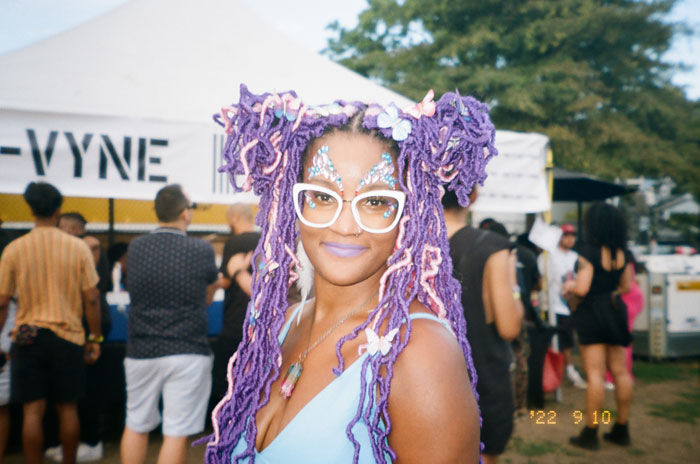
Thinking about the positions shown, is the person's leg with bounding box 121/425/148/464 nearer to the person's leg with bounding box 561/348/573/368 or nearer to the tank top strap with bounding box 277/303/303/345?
the tank top strap with bounding box 277/303/303/345

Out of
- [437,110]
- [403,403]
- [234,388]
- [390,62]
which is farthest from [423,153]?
[390,62]

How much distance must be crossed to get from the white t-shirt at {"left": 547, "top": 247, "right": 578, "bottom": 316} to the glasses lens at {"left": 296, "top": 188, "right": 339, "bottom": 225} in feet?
18.6

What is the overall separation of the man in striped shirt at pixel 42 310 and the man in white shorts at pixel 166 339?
47 cm

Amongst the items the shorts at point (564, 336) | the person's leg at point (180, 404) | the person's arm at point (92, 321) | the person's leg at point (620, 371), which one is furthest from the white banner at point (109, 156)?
the shorts at point (564, 336)

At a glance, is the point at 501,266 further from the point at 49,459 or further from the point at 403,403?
the point at 49,459

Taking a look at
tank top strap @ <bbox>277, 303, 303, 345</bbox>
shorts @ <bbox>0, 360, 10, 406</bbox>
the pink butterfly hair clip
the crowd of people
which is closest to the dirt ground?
shorts @ <bbox>0, 360, 10, 406</bbox>

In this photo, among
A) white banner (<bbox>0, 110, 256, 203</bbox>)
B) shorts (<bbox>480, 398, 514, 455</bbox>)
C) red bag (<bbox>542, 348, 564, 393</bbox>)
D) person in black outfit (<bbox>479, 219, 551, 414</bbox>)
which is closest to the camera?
shorts (<bbox>480, 398, 514, 455</bbox>)

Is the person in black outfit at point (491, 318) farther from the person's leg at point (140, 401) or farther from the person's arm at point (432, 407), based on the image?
the person's leg at point (140, 401)

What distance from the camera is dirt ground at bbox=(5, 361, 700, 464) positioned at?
4.24 meters

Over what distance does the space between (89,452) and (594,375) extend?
4124 millimetres

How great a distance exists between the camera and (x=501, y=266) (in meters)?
2.53

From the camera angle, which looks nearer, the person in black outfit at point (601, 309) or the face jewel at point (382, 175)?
the face jewel at point (382, 175)

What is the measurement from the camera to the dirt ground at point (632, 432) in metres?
4.24
